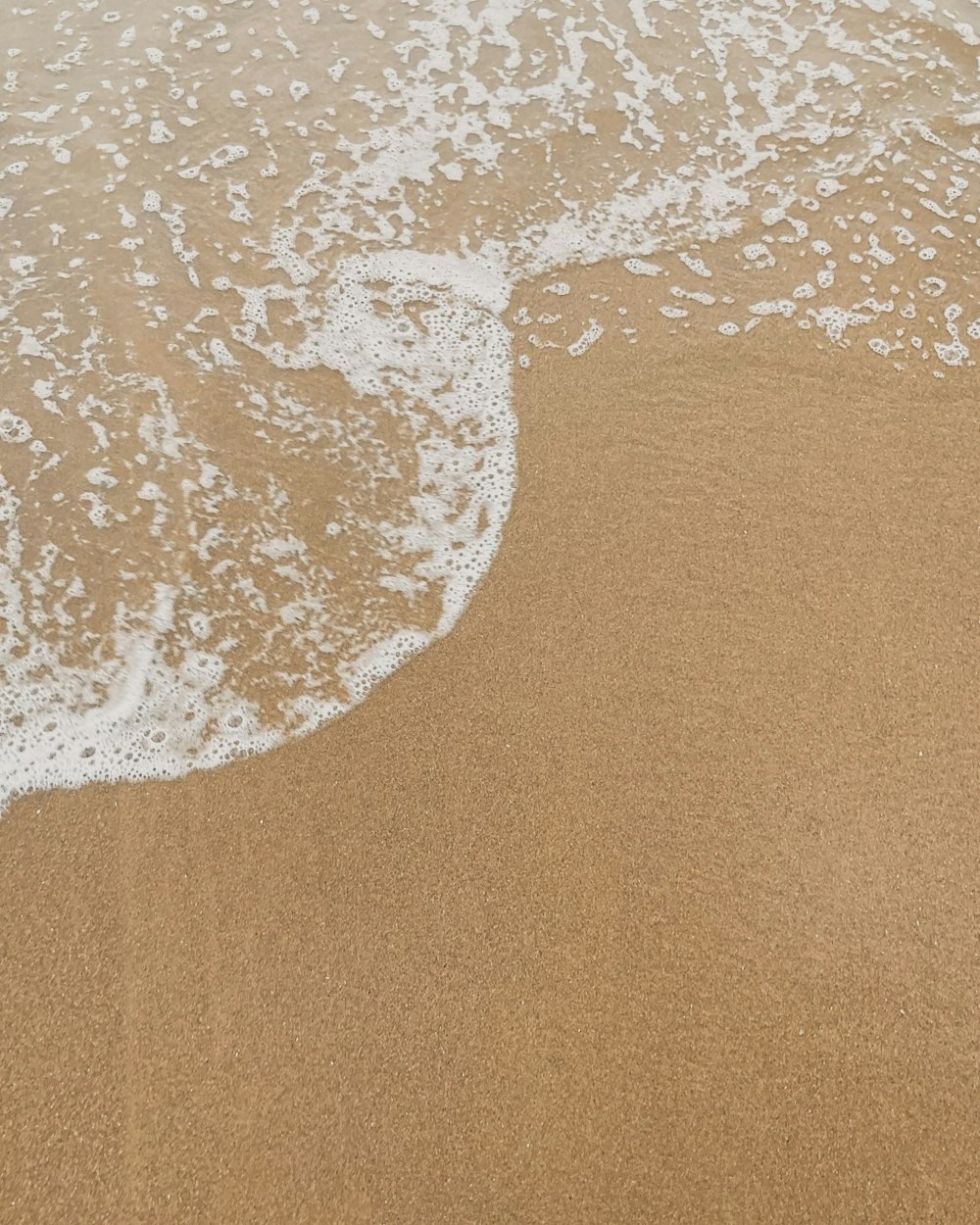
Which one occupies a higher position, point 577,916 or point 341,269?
point 341,269

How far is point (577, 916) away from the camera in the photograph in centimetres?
231

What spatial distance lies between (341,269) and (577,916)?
2813 millimetres

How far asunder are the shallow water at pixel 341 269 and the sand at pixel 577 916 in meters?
0.34

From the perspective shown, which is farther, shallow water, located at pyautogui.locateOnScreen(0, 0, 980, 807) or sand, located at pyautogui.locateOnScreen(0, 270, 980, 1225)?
shallow water, located at pyautogui.locateOnScreen(0, 0, 980, 807)

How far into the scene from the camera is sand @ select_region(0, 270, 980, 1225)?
2.04 metres

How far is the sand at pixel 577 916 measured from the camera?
204 cm

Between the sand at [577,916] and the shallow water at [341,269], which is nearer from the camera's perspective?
the sand at [577,916]

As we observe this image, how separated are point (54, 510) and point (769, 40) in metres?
4.27

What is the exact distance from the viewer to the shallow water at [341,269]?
287 centimetres

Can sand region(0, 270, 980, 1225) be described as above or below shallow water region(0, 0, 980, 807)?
below

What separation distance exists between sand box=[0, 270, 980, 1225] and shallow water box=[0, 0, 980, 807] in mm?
343

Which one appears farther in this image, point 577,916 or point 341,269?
point 341,269

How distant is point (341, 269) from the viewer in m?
3.78

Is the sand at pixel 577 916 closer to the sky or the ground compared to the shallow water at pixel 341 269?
closer to the ground
